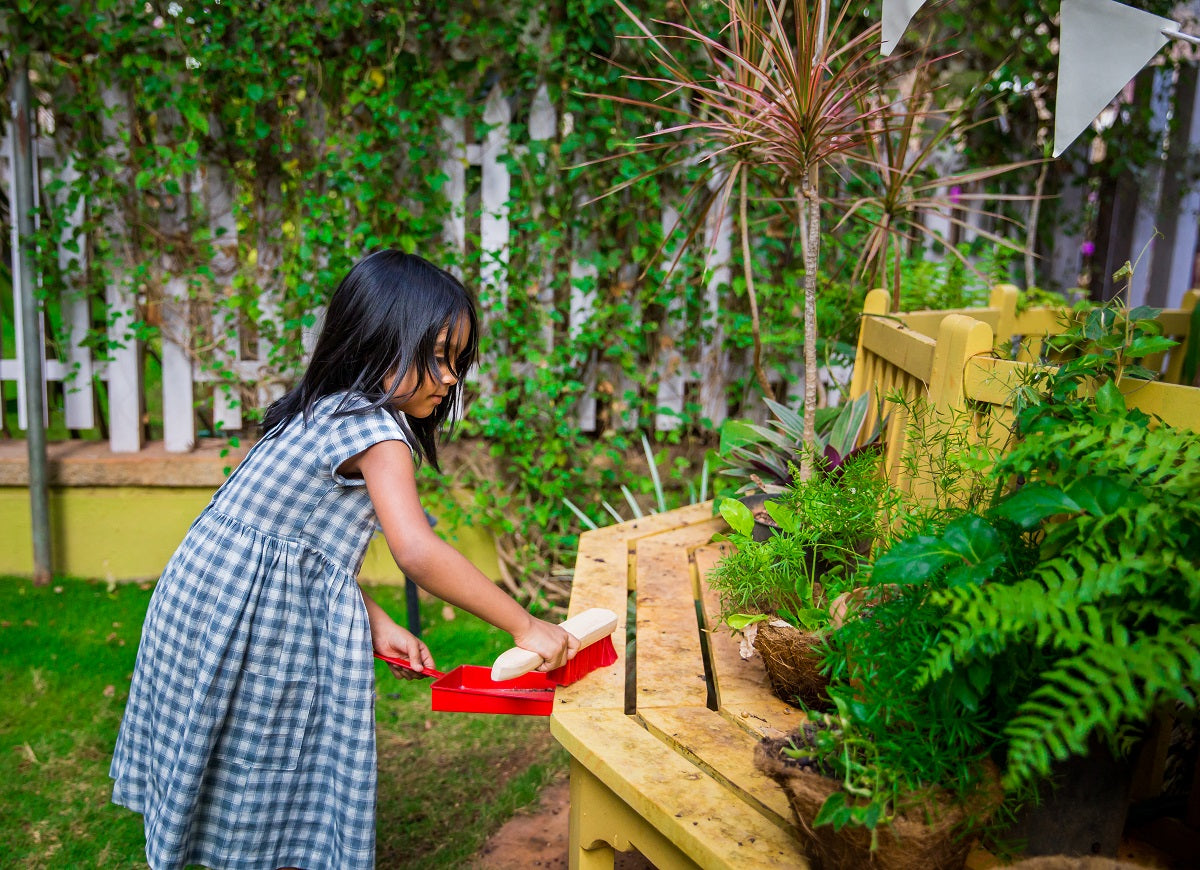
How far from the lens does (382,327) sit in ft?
5.54

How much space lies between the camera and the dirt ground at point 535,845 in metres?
2.24

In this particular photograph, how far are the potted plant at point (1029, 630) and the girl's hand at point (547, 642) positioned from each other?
1.79 feet

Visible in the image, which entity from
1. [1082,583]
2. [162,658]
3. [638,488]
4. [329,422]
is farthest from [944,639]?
[638,488]

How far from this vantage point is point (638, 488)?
367cm

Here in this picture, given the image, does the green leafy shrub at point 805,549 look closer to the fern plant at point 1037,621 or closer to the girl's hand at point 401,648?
the fern plant at point 1037,621

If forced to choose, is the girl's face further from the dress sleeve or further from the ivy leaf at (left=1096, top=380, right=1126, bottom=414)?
the ivy leaf at (left=1096, top=380, right=1126, bottom=414)

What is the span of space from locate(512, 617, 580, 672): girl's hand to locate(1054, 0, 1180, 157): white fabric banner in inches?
48.4

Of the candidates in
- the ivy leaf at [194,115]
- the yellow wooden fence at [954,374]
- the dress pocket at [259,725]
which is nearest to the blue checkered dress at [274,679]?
the dress pocket at [259,725]

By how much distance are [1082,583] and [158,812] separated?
164 cm

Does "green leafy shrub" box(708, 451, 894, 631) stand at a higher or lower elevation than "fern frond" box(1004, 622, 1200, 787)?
lower

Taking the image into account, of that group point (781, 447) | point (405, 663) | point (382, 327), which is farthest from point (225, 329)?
point (781, 447)

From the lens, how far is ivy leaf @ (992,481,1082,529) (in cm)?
97

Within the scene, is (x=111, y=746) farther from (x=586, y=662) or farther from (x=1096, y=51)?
(x=1096, y=51)

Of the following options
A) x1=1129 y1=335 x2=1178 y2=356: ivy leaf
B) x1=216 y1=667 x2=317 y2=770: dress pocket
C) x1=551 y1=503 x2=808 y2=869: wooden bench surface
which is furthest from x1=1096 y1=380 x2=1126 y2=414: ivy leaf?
x1=216 y1=667 x2=317 y2=770: dress pocket
